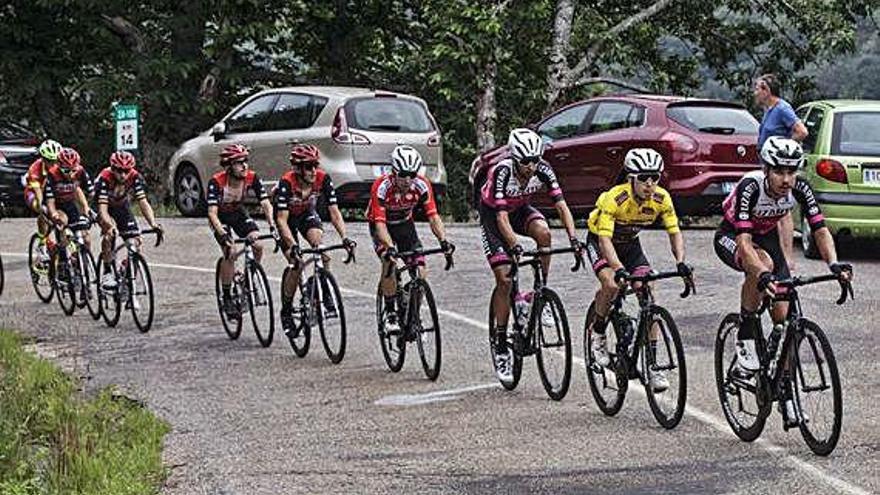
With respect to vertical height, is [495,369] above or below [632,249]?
below

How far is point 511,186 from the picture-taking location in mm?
11258

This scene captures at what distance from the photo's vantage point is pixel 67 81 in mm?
31531

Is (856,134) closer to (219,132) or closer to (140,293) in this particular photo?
(140,293)

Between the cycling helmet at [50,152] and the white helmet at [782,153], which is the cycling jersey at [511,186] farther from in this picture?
the cycling helmet at [50,152]

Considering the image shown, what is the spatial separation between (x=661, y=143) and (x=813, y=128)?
1.78 meters

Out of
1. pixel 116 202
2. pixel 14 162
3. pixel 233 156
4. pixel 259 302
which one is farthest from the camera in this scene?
pixel 14 162

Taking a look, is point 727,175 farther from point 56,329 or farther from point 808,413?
point 808,413

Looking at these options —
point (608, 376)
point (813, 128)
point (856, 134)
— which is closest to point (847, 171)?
point (856, 134)

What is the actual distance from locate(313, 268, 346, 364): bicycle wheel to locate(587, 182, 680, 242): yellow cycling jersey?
3.06 meters

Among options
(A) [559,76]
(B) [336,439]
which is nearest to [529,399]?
(B) [336,439]

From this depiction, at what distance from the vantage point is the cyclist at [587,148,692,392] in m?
9.89

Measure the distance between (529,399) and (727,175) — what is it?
801cm

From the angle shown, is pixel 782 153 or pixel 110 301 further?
pixel 110 301

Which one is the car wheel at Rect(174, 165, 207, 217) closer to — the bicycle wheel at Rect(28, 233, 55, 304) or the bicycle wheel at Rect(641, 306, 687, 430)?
the bicycle wheel at Rect(28, 233, 55, 304)
